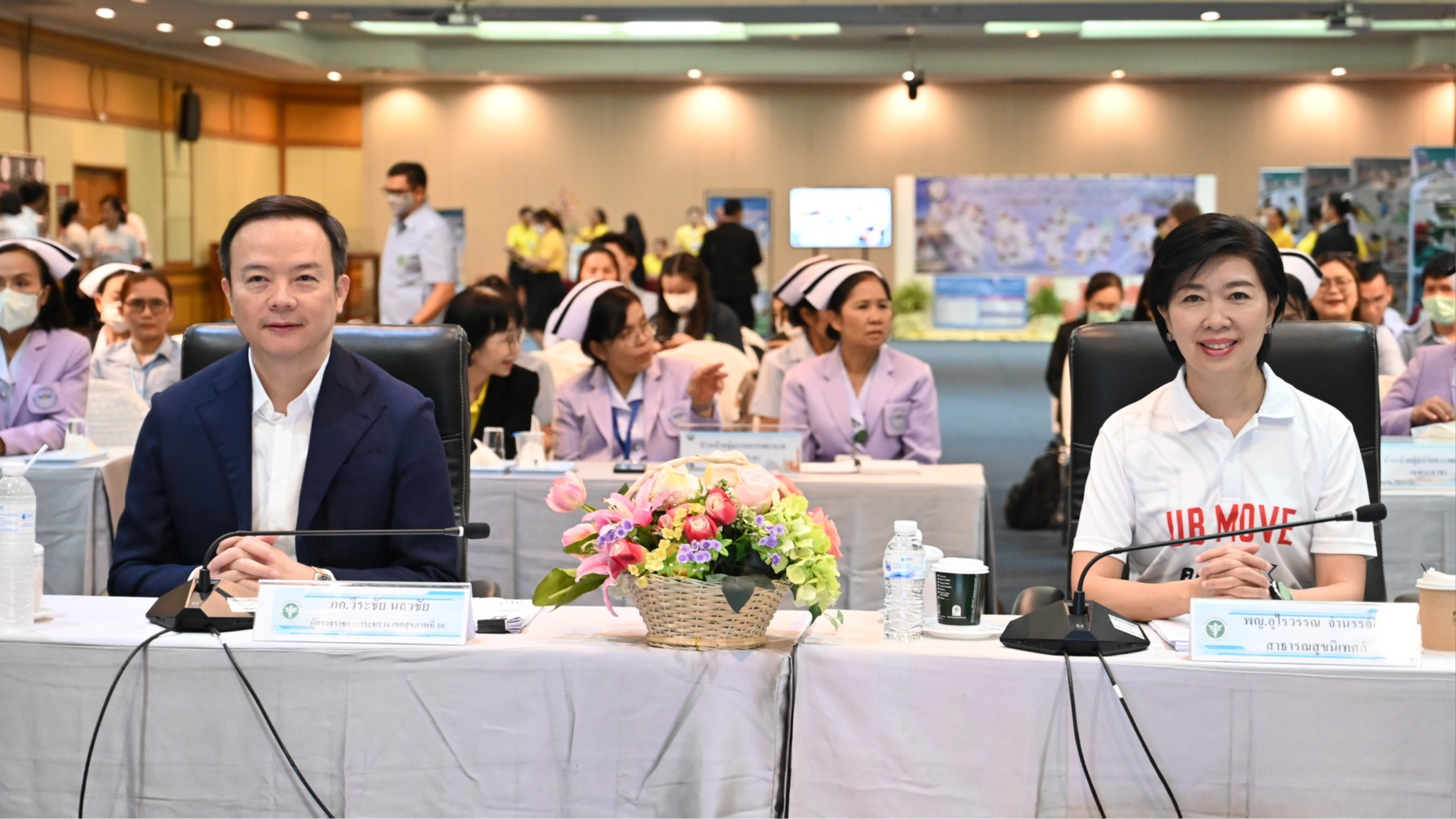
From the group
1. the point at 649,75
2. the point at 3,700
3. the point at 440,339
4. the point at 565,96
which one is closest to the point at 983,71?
the point at 649,75

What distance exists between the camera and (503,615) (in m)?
2.09

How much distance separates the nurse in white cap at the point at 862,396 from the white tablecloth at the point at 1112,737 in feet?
8.64

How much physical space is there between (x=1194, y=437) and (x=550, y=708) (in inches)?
46.0

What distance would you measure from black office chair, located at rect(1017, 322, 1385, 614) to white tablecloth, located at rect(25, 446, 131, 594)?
8.51 feet

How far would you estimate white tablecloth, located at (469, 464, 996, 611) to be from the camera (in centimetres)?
388

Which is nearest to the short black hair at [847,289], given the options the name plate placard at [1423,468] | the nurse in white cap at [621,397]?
the nurse in white cap at [621,397]

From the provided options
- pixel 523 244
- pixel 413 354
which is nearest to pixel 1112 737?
pixel 413 354

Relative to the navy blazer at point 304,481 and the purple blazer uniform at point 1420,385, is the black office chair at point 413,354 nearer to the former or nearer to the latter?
the navy blazer at point 304,481

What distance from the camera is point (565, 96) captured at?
56.2 ft

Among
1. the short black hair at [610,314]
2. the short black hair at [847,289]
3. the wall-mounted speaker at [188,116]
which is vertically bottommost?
the short black hair at [610,314]

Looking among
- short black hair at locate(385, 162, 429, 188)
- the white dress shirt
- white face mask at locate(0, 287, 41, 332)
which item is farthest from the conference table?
short black hair at locate(385, 162, 429, 188)

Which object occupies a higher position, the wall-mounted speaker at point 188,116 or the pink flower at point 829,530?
the wall-mounted speaker at point 188,116

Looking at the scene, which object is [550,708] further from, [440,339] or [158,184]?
[158,184]

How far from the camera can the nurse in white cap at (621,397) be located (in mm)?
4480
